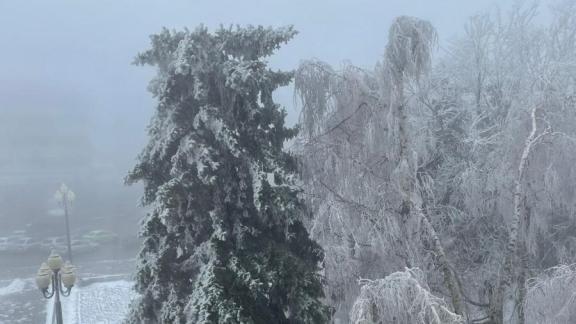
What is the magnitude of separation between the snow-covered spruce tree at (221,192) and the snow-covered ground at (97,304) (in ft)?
27.5

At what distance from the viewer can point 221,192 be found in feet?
23.8

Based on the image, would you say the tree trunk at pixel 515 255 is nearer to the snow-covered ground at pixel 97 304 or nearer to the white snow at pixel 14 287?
the snow-covered ground at pixel 97 304

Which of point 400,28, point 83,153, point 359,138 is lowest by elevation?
point 359,138

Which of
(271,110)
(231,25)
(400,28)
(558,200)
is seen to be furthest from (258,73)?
(558,200)

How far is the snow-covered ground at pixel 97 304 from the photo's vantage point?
1520cm

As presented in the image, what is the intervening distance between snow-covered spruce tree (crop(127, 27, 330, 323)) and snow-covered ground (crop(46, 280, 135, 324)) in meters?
8.39

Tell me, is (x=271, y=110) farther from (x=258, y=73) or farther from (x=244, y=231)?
(x=244, y=231)

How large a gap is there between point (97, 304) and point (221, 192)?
36.8ft

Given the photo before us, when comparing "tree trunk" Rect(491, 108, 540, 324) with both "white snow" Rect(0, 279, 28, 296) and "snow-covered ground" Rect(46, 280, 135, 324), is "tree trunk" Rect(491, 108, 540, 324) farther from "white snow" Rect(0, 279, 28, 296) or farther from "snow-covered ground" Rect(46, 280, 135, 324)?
"white snow" Rect(0, 279, 28, 296)

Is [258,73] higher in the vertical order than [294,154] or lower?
higher

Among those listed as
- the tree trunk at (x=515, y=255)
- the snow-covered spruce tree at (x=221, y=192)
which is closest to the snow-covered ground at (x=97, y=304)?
the snow-covered spruce tree at (x=221, y=192)

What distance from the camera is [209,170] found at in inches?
269

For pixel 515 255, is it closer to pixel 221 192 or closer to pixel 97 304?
pixel 221 192

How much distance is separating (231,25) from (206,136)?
1.78m
